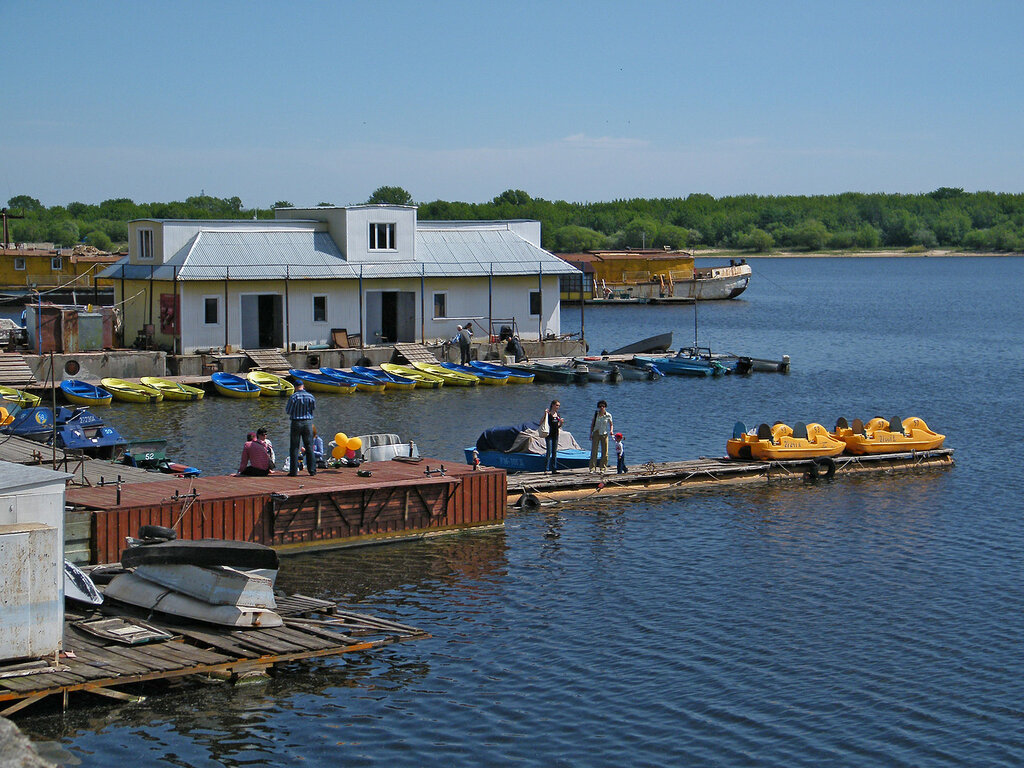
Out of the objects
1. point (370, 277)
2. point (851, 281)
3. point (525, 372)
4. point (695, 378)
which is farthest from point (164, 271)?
point (851, 281)

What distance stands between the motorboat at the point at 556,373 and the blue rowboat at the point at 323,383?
26.1 ft

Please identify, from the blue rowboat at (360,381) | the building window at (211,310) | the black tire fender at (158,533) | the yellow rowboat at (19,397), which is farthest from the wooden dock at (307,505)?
the building window at (211,310)

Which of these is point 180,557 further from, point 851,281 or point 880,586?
point 851,281

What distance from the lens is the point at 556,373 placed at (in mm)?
53781

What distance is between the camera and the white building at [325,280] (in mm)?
50938

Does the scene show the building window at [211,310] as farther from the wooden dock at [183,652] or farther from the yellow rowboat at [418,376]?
the wooden dock at [183,652]

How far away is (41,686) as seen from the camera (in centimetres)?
1584

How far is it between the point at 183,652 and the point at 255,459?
833cm

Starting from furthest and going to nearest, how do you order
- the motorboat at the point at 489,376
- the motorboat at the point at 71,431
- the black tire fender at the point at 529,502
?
1. the motorboat at the point at 489,376
2. the black tire fender at the point at 529,502
3. the motorboat at the point at 71,431

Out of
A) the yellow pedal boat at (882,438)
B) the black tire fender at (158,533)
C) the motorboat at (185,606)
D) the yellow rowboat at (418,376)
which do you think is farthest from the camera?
the yellow rowboat at (418,376)

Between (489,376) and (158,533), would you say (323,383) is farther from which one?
A: (158,533)

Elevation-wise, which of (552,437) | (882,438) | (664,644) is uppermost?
(552,437)

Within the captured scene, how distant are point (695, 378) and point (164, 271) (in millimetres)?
22907

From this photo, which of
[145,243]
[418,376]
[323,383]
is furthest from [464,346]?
[145,243]
